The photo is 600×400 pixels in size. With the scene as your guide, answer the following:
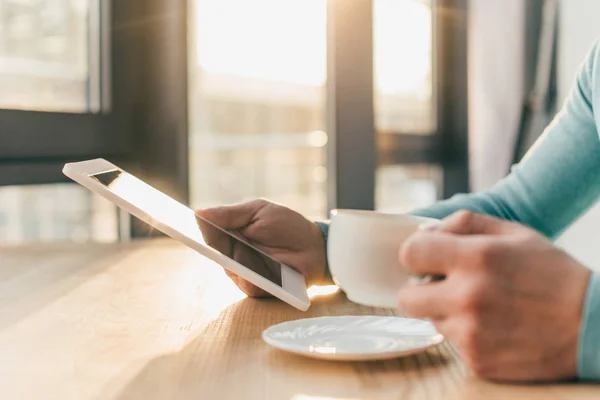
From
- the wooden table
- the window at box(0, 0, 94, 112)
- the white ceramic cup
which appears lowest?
the wooden table

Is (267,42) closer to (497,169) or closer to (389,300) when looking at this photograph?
(497,169)

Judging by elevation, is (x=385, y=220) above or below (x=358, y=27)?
below

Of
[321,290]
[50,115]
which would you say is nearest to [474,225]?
[321,290]

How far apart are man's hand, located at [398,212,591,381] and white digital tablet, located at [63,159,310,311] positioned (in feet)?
0.66

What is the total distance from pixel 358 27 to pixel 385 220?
6.01 ft

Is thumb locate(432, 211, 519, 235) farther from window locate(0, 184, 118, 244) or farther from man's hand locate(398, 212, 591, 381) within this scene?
window locate(0, 184, 118, 244)

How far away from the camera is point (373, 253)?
555 mm

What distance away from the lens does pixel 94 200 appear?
192cm

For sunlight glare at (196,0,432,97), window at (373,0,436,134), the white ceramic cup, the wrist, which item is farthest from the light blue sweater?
window at (373,0,436,134)

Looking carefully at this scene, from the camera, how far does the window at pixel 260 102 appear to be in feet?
7.95

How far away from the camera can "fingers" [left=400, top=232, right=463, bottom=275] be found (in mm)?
478

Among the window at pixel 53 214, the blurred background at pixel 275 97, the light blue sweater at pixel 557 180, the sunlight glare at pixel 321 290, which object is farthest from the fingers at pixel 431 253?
the window at pixel 53 214

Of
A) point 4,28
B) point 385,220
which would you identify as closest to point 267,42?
point 4,28

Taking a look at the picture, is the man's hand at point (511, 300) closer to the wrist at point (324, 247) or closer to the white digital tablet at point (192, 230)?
the white digital tablet at point (192, 230)
